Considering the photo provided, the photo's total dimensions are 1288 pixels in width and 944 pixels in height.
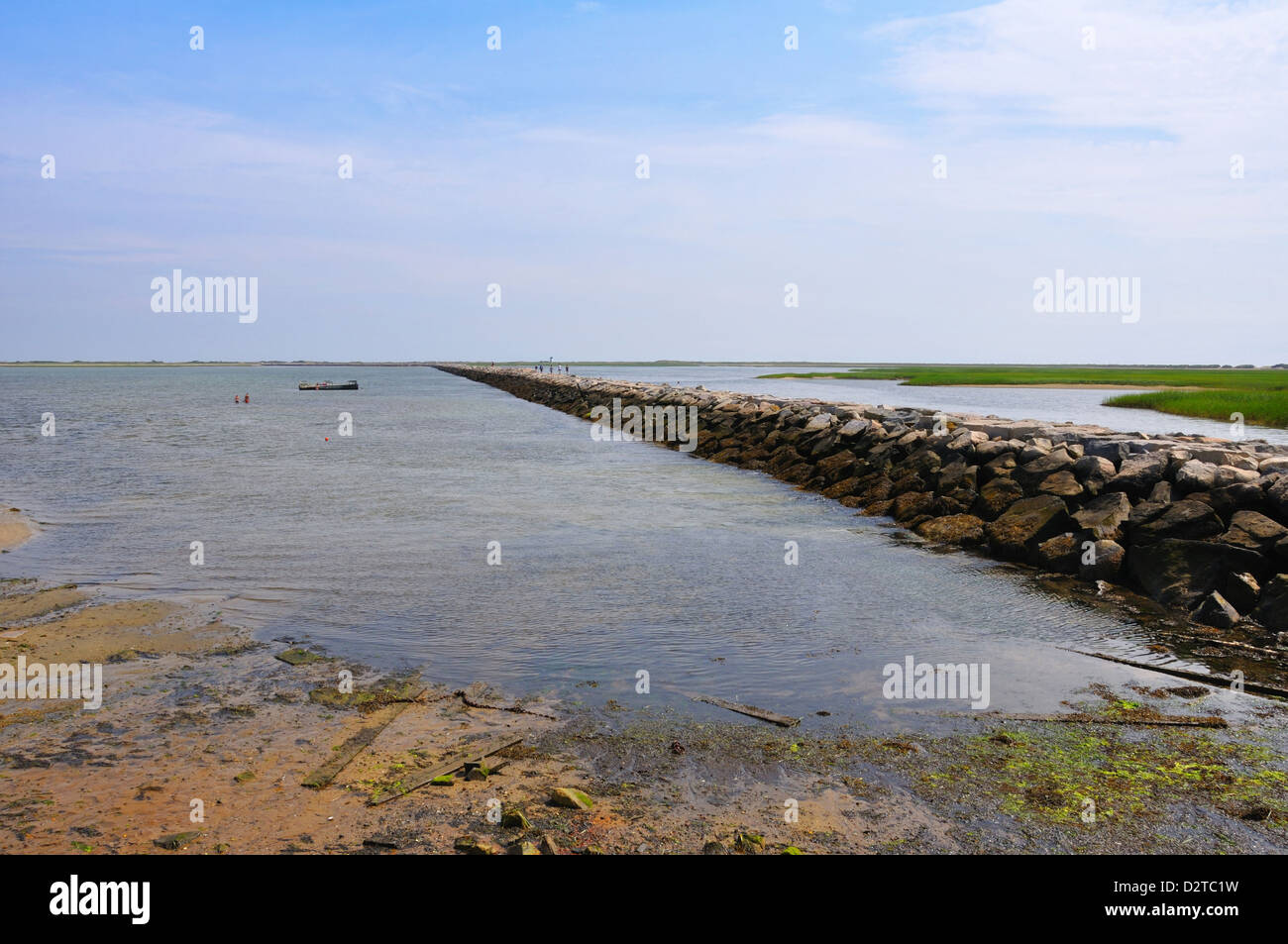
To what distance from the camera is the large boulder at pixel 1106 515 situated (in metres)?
11.5

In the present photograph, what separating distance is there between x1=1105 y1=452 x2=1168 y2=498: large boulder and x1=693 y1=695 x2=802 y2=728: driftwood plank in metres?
8.30

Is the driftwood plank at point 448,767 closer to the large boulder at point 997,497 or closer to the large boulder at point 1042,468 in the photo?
the large boulder at point 997,497

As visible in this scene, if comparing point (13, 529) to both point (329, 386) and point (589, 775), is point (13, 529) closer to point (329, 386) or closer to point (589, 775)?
point (589, 775)

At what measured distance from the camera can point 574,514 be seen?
16078 millimetres

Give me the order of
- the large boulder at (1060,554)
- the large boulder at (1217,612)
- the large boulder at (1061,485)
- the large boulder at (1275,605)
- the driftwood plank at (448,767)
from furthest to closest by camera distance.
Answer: the large boulder at (1061,485) → the large boulder at (1060,554) → the large boulder at (1217,612) → the large boulder at (1275,605) → the driftwood plank at (448,767)

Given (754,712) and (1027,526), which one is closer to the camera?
(754,712)

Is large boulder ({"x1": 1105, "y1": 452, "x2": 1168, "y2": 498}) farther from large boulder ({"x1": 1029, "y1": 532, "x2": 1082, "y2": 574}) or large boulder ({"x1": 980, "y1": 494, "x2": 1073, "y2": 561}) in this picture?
large boulder ({"x1": 1029, "y1": 532, "x2": 1082, "y2": 574})

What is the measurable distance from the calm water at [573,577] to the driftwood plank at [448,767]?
107 cm

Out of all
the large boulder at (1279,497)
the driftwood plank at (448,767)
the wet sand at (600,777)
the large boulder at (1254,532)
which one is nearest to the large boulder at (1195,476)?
the large boulder at (1279,497)

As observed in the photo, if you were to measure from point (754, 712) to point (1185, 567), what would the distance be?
6.27m

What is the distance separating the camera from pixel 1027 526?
1251 cm

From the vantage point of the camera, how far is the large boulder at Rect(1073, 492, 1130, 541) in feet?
37.6

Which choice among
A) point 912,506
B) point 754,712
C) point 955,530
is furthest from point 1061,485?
point 754,712
